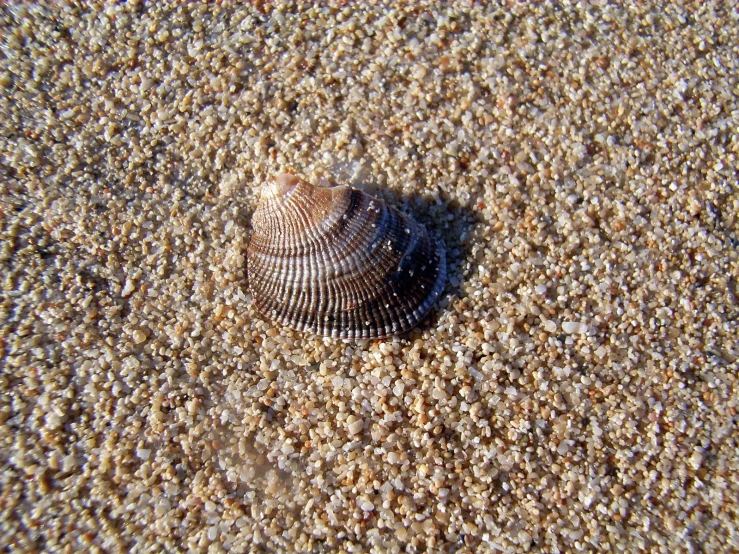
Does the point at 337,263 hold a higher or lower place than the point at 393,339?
higher

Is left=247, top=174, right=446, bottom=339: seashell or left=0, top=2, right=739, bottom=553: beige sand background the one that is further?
left=247, top=174, right=446, bottom=339: seashell

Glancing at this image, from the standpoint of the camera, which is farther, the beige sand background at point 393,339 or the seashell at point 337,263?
the seashell at point 337,263

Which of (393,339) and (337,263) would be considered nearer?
(337,263)

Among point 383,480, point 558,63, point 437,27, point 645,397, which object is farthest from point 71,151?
point 645,397
